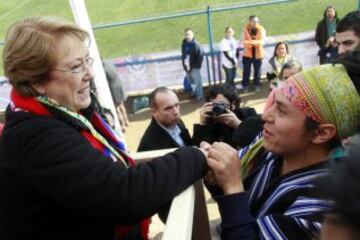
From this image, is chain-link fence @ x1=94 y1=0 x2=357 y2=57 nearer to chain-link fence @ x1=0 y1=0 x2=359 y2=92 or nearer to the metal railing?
chain-link fence @ x1=0 y1=0 x2=359 y2=92

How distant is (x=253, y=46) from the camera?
362 inches

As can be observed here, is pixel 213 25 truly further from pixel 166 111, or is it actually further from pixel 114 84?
Answer: pixel 166 111

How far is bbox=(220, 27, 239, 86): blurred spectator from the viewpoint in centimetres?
931

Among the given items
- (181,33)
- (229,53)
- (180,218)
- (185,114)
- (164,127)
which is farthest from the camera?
(181,33)

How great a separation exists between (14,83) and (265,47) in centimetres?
863

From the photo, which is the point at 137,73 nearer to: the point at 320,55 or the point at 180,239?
the point at 320,55

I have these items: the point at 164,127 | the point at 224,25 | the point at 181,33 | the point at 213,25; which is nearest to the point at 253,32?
the point at 213,25

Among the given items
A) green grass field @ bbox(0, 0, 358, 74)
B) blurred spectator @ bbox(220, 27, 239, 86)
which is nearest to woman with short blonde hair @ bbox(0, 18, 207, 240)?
blurred spectator @ bbox(220, 27, 239, 86)

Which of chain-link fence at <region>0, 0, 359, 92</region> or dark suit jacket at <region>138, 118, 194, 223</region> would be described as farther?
chain-link fence at <region>0, 0, 359, 92</region>

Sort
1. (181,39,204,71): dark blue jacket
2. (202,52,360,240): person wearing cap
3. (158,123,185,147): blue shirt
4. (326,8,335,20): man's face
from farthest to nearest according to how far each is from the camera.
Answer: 1. (326,8,335,20): man's face
2. (181,39,204,71): dark blue jacket
3. (158,123,185,147): blue shirt
4. (202,52,360,240): person wearing cap

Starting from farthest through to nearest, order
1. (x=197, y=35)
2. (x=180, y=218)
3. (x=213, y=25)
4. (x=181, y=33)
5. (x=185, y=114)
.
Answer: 1. (x=181, y=33)
2. (x=213, y=25)
3. (x=197, y=35)
4. (x=185, y=114)
5. (x=180, y=218)

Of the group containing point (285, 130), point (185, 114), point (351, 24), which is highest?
point (285, 130)

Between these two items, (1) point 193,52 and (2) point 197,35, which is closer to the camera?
(1) point 193,52

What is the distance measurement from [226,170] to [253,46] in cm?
821
